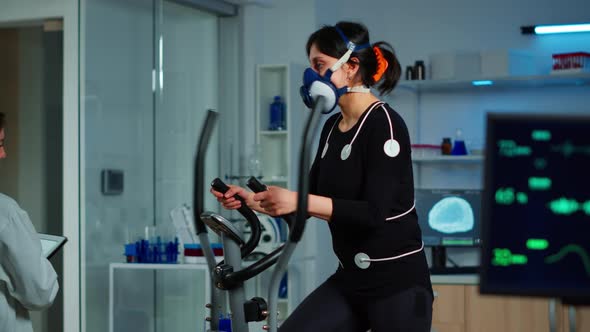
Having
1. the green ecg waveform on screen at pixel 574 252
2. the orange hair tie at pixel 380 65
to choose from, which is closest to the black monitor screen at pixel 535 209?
the green ecg waveform on screen at pixel 574 252

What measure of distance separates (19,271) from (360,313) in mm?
1028

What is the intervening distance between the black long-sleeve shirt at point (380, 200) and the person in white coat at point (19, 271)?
37.6 inches

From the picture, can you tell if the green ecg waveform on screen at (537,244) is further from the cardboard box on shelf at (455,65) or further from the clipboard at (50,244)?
the cardboard box on shelf at (455,65)

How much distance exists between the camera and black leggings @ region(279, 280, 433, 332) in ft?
6.47

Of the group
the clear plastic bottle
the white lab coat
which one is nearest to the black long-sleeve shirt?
the white lab coat

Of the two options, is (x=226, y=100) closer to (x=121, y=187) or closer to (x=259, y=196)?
(x=121, y=187)

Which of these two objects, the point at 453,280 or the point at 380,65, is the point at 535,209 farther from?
the point at 453,280

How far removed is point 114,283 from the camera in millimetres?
4336

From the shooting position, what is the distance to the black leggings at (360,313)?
197 cm

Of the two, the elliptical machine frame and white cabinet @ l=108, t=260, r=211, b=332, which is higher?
the elliptical machine frame

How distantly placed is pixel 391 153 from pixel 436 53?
329 cm

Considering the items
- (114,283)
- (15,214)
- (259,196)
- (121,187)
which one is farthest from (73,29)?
(259,196)

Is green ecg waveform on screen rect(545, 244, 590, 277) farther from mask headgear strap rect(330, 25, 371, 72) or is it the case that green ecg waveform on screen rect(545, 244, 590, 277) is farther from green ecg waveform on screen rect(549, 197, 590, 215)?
mask headgear strap rect(330, 25, 371, 72)

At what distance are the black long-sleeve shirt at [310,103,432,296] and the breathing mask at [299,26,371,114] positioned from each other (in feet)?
0.28
